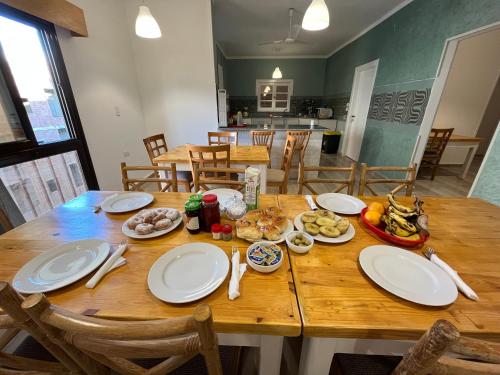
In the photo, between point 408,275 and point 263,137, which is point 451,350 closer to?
point 408,275

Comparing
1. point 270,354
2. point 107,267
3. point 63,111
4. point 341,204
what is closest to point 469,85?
point 341,204

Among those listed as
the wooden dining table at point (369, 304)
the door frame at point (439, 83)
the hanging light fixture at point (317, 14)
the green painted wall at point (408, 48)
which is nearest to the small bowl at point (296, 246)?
the wooden dining table at point (369, 304)

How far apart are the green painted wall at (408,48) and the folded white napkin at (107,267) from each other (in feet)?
11.6

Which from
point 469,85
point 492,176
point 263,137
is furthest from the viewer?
point 469,85

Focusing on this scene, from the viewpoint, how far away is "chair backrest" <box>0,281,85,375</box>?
15.6 inches

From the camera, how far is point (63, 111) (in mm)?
2275

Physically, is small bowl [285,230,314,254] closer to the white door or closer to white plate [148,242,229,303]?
white plate [148,242,229,303]

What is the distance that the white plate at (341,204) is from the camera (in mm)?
1038

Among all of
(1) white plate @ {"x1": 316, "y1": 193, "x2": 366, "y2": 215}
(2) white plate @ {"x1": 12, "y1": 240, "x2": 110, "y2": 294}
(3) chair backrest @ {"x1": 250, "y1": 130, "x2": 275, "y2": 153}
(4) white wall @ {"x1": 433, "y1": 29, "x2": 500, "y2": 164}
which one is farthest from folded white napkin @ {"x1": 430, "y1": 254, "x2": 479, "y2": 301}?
(4) white wall @ {"x1": 433, "y1": 29, "x2": 500, "y2": 164}

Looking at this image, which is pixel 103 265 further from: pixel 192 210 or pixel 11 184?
pixel 11 184

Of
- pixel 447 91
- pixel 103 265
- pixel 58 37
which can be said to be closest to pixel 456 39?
pixel 447 91

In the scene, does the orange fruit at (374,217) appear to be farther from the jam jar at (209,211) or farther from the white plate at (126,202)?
the white plate at (126,202)

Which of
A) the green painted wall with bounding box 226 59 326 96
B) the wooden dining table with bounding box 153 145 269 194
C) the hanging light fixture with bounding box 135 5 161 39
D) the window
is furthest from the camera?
the window

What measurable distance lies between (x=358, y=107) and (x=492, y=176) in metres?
3.42
